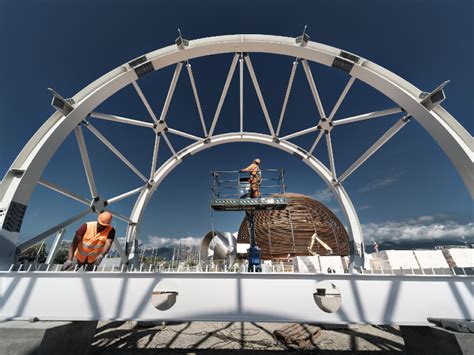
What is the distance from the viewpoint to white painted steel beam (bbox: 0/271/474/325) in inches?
142

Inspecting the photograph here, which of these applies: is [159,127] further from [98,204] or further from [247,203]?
[247,203]

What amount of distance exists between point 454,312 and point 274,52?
31.1 feet

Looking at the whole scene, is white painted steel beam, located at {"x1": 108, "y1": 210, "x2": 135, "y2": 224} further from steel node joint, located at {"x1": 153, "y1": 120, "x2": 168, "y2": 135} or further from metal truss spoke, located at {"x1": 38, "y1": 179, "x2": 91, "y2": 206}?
steel node joint, located at {"x1": 153, "y1": 120, "x2": 168, "y2": 135}

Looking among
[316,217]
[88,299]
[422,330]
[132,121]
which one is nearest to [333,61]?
[422,330]

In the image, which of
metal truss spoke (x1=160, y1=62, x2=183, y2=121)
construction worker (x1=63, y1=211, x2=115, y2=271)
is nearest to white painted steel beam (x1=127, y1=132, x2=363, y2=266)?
metal truss spoke (x1=160, y1=62, x2=183, y2=121)

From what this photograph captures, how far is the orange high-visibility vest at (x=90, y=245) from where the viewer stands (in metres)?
4.99

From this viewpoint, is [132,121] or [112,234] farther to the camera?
[132,121]

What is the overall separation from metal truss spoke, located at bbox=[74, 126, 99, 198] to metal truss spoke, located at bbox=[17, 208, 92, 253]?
95cm

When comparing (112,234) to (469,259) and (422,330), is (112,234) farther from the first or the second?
(469,259)

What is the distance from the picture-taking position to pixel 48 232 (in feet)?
24.7

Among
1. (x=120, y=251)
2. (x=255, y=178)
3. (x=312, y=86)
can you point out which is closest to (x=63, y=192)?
(x=120, y=251)

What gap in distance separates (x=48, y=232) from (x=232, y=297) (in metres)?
7.89

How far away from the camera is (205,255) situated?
1589 centimetres

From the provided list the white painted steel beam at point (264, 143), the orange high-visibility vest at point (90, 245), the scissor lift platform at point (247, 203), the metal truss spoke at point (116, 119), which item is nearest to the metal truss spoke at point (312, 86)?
the white painted steel beam at point (264, 143)
